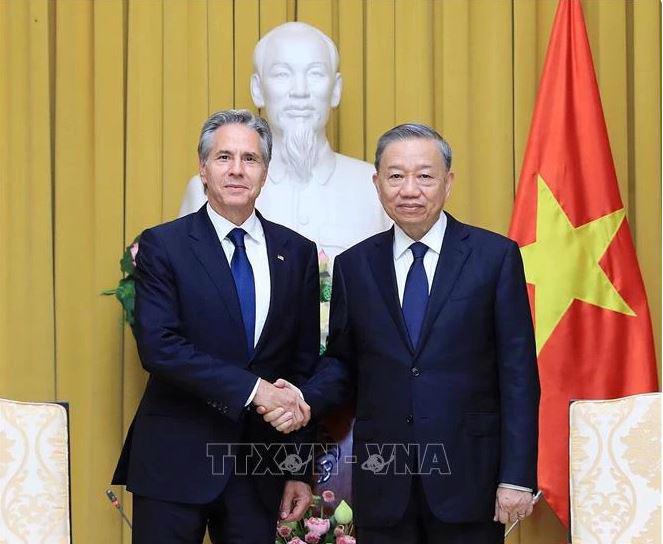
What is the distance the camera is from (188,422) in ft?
9.59

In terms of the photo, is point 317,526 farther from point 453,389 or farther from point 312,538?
point 453,389

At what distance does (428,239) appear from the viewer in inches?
116

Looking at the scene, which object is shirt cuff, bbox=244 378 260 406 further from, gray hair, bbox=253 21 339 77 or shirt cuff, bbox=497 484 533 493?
gray hair, bbox=253 21 339 77

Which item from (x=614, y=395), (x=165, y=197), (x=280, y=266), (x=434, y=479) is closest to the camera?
(x=434, y=479)

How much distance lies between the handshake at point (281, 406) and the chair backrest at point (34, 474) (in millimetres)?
461

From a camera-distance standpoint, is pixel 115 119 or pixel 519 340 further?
pixel 115 119

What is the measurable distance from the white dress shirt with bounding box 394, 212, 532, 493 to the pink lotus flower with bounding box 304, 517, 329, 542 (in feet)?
2.98

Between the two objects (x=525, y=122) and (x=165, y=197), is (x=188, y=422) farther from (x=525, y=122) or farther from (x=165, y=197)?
(x=525, y=122)

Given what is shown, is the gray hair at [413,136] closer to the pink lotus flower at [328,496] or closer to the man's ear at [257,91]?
the pink lotus flower at [328,496]

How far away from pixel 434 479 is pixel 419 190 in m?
0.68

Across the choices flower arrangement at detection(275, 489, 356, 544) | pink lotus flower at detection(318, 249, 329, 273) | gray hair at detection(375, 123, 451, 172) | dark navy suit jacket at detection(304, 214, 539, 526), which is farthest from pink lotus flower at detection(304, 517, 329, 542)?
gray hair at detection(375, 123, 451, 172)

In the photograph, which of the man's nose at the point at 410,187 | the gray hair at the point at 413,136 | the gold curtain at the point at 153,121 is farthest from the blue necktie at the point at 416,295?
the gold curtain at the point at 153,121

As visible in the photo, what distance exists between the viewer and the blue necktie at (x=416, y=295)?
2861 millimetres

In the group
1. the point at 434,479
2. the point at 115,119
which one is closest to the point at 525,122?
the point at 115,119
